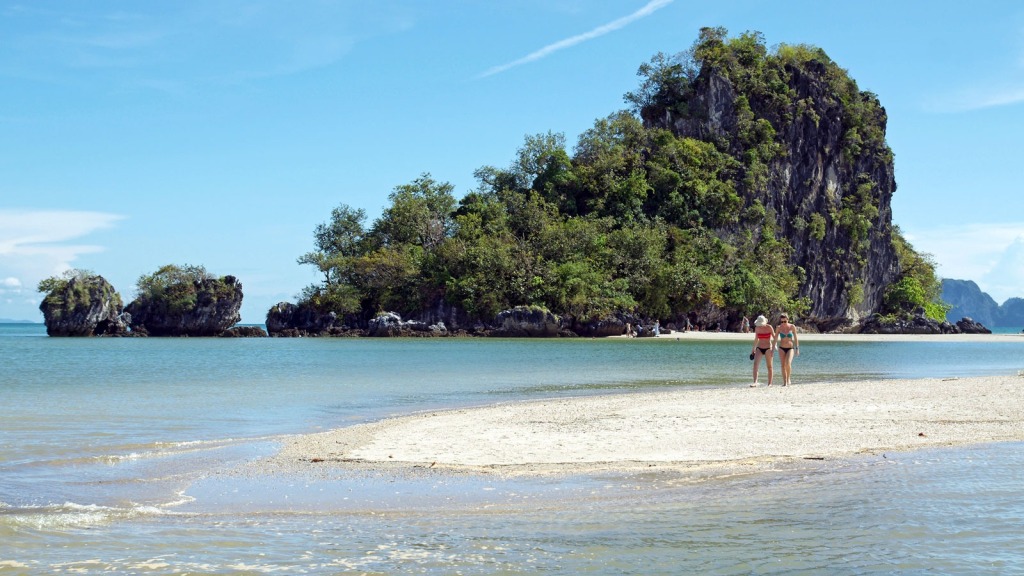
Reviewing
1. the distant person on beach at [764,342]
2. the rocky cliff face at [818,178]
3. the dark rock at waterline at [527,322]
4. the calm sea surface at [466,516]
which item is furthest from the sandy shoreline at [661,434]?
the rocky cliff face at [818,178]

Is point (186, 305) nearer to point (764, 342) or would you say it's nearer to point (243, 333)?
point (243, 333)

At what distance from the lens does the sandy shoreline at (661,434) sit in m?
10.7

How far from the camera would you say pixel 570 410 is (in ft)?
52.9

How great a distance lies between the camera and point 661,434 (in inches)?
496

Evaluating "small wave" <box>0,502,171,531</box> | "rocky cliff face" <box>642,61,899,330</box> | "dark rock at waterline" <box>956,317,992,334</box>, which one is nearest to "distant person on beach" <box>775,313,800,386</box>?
"small wave" <box>0,502,171,531</box>

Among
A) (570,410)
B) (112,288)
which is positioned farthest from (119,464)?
(112,288)

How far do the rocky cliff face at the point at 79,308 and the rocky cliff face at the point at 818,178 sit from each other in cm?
5766

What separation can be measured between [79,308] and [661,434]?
79.2 meters

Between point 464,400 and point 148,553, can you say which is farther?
point 464,400

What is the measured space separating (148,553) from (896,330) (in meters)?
91.8

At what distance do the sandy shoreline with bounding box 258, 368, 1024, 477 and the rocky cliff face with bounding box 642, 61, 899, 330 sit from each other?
74353 millimetres

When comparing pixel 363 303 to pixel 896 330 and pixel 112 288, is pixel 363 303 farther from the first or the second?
pixel 896 330

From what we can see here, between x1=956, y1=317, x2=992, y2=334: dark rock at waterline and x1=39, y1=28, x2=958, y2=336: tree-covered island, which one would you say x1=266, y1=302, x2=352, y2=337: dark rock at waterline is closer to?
x1=39, y1=28, x2=958, y2=336: tree-covered island

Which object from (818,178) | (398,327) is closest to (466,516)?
(398,327)
